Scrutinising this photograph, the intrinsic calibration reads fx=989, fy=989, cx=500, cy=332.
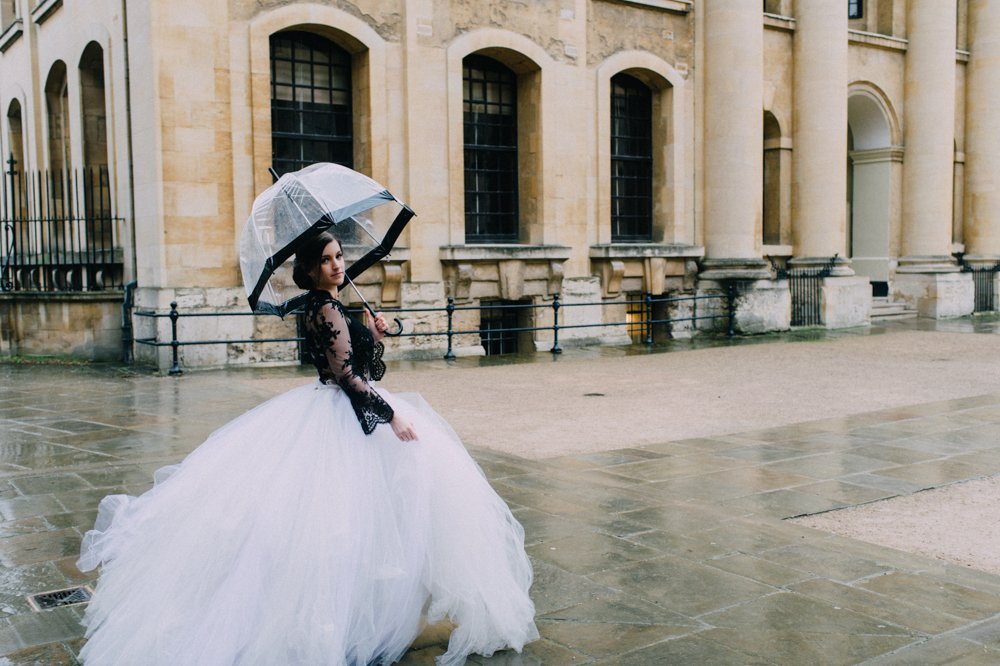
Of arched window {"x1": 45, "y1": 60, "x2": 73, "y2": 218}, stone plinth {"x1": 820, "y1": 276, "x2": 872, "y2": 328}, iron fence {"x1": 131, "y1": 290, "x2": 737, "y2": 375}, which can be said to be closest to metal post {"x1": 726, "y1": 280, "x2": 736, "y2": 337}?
iron fence {"x1": 131, "y1": 290, "x2": 737, "y2": 375}

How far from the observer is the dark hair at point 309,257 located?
13.2 feet

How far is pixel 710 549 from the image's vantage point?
5.34m

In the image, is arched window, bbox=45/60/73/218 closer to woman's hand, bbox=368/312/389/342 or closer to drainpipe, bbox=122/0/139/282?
drainpipe, bbox=122/0/139/282

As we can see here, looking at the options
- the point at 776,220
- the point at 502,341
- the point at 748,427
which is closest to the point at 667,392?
the point at 748,427

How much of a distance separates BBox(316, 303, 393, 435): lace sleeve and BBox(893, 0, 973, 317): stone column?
21.5 m

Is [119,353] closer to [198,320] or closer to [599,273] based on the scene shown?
[198,320]

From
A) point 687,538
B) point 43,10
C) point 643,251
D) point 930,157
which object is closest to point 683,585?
point 687,538

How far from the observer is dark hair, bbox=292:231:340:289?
4035mm

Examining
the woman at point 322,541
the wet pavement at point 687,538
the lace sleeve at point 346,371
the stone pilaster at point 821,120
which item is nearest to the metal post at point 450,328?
the wet pavement at point 687,538

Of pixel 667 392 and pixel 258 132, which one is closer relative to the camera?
pixel 667 392

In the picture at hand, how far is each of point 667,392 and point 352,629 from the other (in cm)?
842

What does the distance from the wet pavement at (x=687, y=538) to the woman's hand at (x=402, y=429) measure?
0.87 metres

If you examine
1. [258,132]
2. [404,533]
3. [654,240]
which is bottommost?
[404,533]

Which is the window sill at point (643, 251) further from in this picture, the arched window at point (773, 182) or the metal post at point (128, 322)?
the metal post at point (128, 322)
